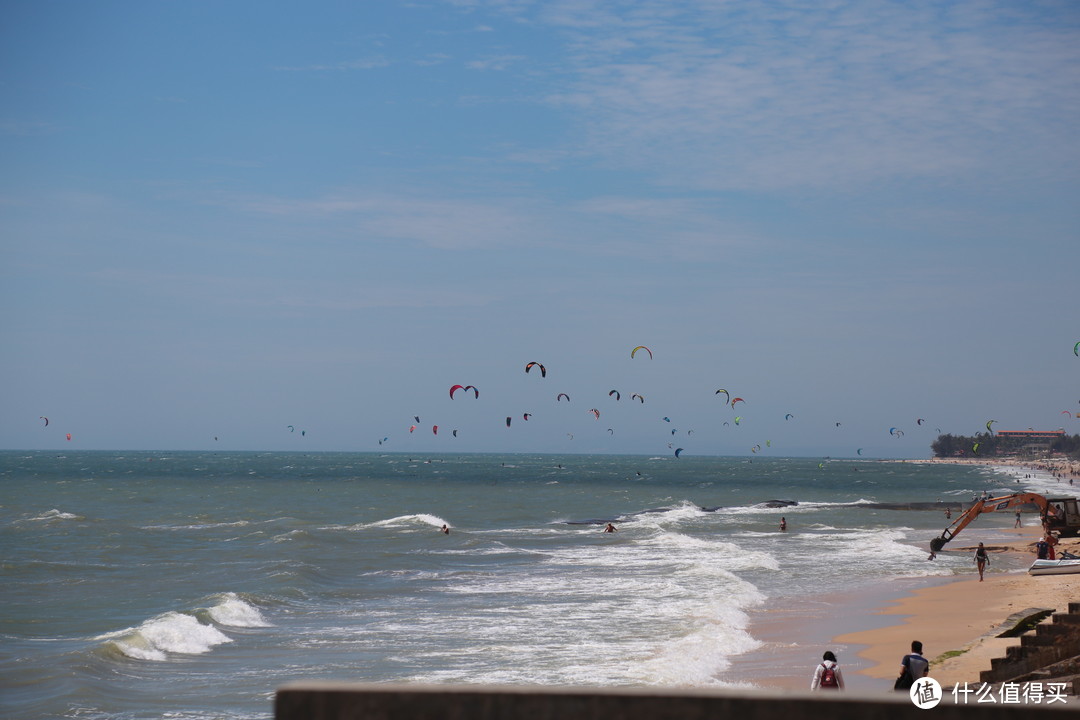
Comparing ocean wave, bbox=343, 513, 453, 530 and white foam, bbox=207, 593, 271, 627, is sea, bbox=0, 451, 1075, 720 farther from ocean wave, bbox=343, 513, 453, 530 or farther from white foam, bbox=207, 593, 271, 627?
ocean wave, bbox=343, 513, 453, 530

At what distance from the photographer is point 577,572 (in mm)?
31266

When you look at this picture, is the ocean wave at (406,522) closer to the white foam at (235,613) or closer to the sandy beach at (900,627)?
the white foam at (235,613)

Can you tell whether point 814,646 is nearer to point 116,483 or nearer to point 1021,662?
point 1021,662

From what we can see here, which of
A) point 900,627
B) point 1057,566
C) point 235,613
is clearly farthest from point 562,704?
point 1057,566

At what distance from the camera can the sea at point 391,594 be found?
16922 mm

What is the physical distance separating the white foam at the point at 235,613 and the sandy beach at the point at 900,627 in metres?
11.6

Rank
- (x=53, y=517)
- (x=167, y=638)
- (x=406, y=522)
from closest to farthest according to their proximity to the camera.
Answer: (x=167, y=638) → (x=53, y=517) → (x=406, y=522)

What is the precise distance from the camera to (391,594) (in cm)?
2725

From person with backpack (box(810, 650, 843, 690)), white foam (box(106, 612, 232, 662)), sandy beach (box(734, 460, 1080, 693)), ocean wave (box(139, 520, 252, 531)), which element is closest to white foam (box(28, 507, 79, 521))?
ocean wave (box(139, 520, 252, 531))

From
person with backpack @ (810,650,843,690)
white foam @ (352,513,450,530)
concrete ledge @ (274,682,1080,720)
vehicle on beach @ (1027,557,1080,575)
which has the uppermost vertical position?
concrete ledge @ (274,682,1080,720)

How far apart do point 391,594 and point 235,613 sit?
4.84 m

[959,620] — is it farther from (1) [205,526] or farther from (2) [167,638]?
(1) [205,526]

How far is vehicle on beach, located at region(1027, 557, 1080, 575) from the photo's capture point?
26.8 m

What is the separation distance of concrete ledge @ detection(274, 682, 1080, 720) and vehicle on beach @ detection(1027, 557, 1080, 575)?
88.4 feet
